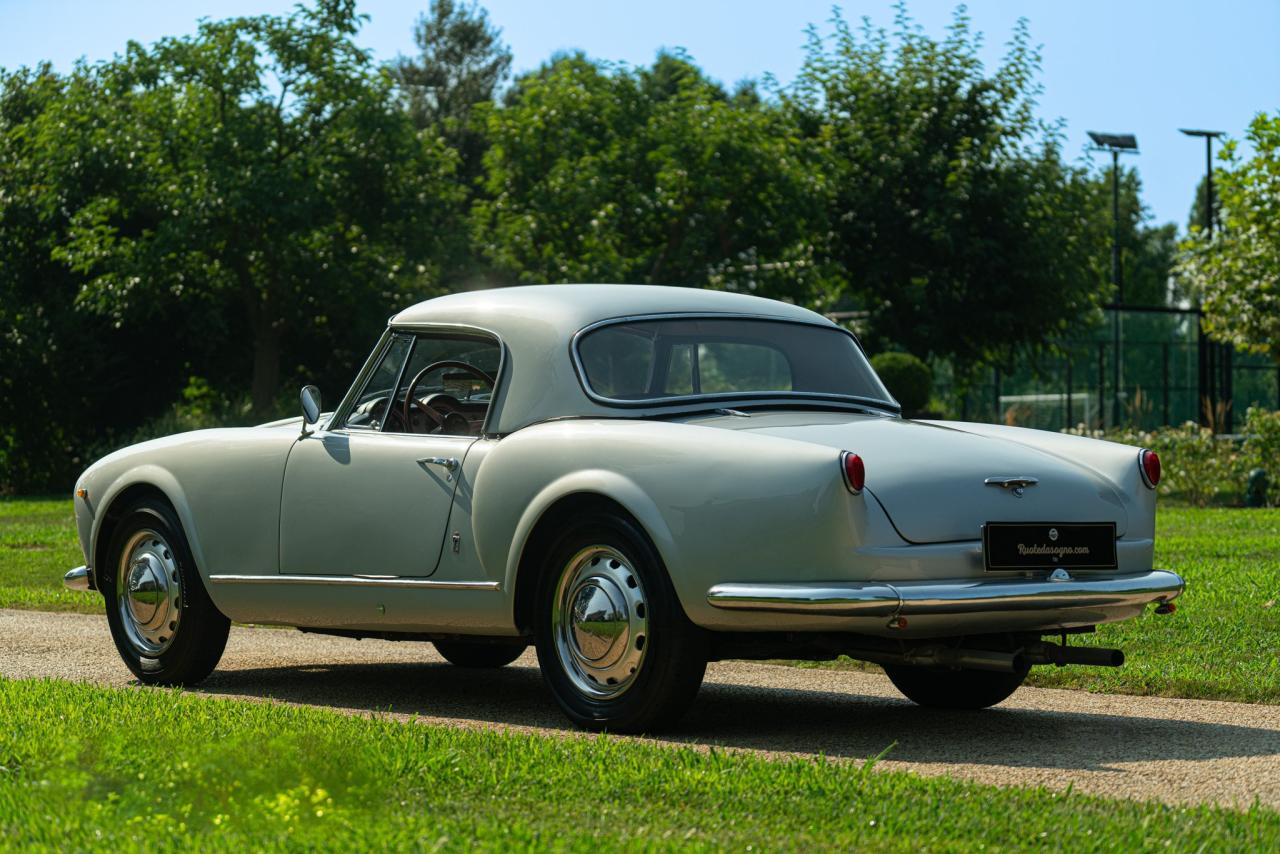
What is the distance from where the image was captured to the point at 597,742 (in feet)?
18.5

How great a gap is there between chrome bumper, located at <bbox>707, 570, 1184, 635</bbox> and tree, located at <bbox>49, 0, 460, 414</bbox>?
2341 centimetres

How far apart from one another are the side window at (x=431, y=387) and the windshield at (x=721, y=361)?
61cm

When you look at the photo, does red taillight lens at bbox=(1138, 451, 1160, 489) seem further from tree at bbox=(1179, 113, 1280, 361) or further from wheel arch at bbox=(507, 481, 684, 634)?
tree at bbox=(1179, 113, 1280, 361)

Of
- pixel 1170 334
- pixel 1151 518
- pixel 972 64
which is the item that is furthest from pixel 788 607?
pixel 1170 334

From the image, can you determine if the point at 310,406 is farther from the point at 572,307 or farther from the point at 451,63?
the point at 451,63

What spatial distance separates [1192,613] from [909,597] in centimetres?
458

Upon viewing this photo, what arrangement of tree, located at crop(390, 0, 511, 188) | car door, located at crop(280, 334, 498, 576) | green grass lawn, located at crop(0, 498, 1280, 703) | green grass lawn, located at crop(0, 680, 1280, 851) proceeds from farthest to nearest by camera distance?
tree, located at crop(390, 0, 511, 188) → green grass lawn, located at crop(0, 498, 1280, 703) → car door, located at crop(280, 334, 498, 576) → green grass lawn, located at crop(0, 680, 1280, 851)

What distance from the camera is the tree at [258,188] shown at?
28734 mm

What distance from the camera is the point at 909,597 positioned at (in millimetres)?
5656

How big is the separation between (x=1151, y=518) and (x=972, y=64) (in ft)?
101

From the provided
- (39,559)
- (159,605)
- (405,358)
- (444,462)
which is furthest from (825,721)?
(39,559)

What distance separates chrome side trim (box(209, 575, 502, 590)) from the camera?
6.76 meters

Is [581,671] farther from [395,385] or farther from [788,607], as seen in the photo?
[395,385]

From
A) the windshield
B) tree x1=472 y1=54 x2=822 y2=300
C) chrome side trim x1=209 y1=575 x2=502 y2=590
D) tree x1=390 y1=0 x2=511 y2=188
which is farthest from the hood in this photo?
tree x1=390 y1=0 x2=511 y2=188
